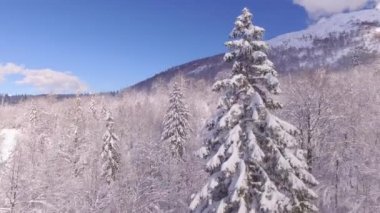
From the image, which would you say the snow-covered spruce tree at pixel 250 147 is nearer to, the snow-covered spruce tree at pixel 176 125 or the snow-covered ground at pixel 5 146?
the snow-covered ground at pixel 5 146

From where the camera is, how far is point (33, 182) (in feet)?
120

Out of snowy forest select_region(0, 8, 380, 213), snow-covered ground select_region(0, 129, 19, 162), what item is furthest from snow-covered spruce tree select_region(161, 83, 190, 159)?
snow-covered ground select_region(0, 129, 19, 162)

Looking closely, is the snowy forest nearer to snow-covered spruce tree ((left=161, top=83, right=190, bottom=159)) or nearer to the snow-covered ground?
snow-covered spruce tree ((left=161, top=83, right=190, bottom=159))

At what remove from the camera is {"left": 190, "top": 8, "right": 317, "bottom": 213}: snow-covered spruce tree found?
16203 millimetres

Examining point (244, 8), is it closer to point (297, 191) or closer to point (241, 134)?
point (241, 134)

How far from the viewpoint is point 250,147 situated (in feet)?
53.5

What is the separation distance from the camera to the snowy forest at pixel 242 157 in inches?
658

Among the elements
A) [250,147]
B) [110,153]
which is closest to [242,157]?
[250,147]

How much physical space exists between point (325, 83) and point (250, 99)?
20101mm

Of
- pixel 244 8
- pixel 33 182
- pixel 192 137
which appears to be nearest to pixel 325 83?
pixel 244 8

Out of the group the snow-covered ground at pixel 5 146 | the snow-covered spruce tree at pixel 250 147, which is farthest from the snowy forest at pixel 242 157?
the snow-covered ground at pixel 5 146

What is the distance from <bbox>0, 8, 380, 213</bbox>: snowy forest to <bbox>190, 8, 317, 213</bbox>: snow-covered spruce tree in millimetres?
39

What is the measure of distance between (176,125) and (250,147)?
4344 centimetres

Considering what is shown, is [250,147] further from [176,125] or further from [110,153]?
[176,125]
